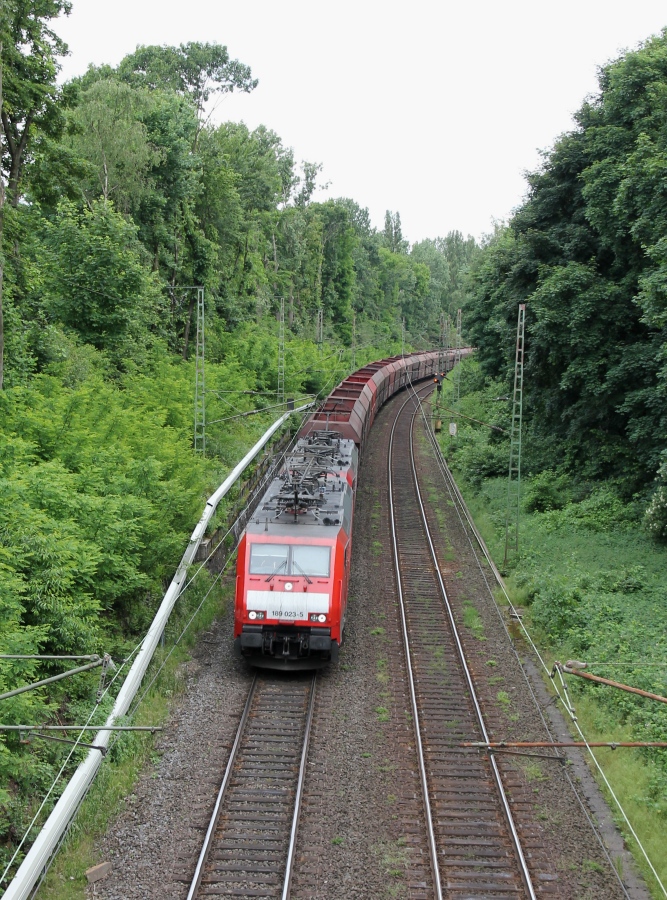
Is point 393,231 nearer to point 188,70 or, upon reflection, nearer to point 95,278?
point 188,70

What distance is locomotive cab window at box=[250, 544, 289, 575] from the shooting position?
15.9 meters

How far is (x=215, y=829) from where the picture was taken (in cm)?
1103

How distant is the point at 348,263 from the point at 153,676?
250 ft

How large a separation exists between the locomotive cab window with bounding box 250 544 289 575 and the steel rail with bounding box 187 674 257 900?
2363 mm

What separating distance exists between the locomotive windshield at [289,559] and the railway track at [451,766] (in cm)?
312

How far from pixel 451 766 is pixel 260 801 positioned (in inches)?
130

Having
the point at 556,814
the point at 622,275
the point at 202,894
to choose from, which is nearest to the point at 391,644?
the point at 556,814

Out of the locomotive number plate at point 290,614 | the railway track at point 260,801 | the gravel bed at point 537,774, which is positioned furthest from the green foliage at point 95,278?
the railway track at point 260,801

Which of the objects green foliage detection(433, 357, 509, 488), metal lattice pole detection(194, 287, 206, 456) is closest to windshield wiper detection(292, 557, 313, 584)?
metal lattice pole detection(194, 287, 206, 456)

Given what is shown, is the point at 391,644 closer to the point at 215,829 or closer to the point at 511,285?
the point at 215,829

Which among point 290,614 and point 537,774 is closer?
point 537,774

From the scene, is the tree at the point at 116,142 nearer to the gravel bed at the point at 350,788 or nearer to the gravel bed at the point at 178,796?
the gravel bed at the point at 350,788

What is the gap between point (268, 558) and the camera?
1598cm

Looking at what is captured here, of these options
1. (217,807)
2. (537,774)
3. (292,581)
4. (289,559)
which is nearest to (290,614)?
(292,581)
